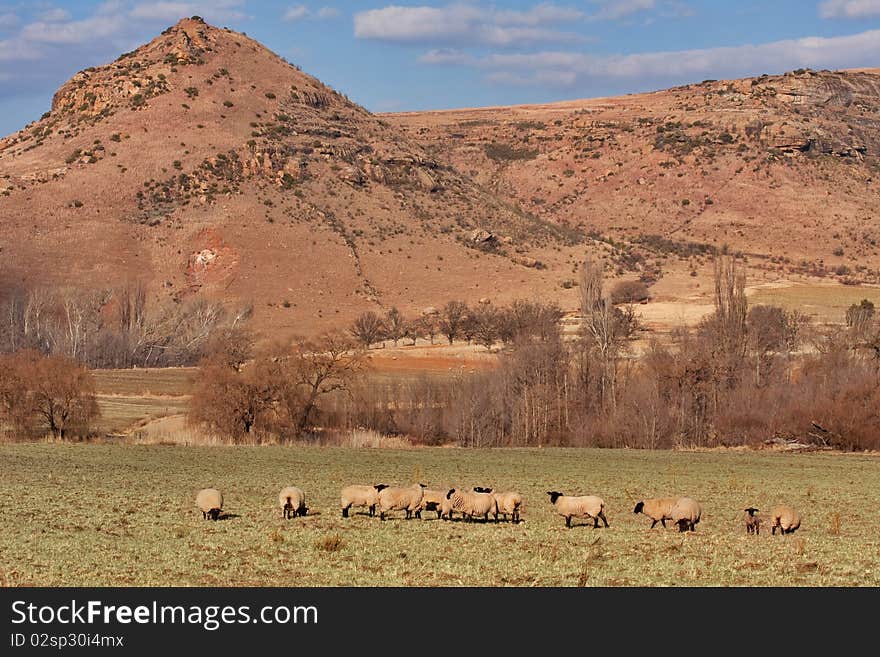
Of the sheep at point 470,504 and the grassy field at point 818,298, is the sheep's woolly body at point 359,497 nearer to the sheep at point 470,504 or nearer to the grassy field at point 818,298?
the sheep at point 470,504

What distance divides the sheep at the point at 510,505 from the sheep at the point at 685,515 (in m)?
3.62

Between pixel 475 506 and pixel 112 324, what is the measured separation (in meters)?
75.4

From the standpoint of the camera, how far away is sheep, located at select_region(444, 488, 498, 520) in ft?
88.9

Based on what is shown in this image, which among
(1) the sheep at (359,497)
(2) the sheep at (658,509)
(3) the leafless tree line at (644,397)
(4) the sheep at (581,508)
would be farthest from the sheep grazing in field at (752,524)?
(3) the leafless tree line at (644,397)

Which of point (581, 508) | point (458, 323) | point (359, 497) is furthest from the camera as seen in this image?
point (458, 323)

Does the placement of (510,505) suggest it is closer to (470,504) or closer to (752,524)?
(470,504)

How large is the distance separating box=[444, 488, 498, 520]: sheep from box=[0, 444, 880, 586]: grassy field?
56 centimetres

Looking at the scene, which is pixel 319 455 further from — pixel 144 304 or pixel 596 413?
pixel 144 304

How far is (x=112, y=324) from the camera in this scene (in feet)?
317

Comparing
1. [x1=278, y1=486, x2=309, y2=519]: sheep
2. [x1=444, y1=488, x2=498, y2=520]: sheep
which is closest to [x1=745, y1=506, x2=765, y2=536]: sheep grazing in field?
[x1=444, y1=488, x2=498, y2=520]: sheep

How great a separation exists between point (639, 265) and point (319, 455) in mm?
86528

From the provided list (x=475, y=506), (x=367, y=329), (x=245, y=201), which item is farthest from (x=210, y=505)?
(x=245, y=201)

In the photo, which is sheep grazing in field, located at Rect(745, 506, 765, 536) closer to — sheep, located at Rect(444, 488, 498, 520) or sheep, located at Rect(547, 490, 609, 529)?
sheep, located at Rect(547, 490, 609, 529)

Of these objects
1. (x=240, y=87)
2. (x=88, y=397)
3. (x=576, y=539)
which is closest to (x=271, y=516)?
(x=576, y=539)
